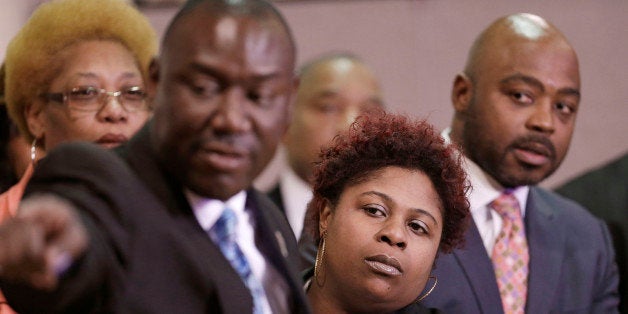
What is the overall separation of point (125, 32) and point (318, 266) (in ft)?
1.98

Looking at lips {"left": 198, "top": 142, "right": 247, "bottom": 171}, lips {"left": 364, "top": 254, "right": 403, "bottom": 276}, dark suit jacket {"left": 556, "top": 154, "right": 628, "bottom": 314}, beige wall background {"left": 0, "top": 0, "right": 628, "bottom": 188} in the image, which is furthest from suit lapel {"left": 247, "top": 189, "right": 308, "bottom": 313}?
beige wall background {"left": 0, "top": 0, "right": 628, "bottom": 188}

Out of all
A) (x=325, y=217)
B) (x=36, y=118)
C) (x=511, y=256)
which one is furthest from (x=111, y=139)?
(x=511, y=256)

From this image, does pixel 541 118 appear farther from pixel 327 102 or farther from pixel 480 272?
pixel 327 102

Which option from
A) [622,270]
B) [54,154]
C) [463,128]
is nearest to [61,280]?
[54,154]

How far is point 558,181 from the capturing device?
136 inches

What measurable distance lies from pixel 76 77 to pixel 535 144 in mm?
1071

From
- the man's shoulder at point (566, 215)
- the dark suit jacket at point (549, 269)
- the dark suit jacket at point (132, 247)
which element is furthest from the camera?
the man's shoulder at point (566, 215)

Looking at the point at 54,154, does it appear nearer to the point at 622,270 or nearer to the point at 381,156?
the point at 381,156

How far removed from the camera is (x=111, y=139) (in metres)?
1.90

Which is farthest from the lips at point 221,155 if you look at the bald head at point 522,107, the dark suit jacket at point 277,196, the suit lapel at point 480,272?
the dark suit jacket at point 277,196

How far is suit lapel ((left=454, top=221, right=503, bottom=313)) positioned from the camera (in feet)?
6.97

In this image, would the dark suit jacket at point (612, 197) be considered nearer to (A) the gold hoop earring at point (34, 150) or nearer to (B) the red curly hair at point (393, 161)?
(B) the red curly hair at point (393, 161)

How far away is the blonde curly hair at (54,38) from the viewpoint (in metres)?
1.89

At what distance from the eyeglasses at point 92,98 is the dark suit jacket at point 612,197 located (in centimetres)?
151
